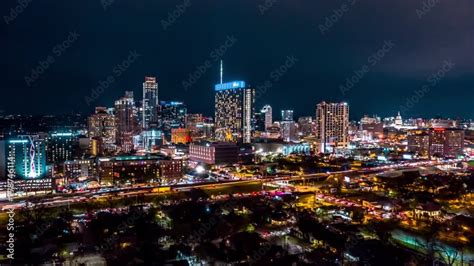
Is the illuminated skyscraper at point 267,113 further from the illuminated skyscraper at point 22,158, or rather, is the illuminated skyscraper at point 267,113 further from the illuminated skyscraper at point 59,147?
the illuminated skyscraper at point 22,158

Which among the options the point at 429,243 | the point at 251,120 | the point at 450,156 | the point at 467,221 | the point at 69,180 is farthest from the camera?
the point at 251,120

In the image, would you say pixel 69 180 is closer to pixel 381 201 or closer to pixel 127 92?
pixel 381 201

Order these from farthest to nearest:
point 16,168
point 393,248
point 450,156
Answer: point 450,156, point 16,168, point 393,248

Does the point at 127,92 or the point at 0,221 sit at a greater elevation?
the point at 127,92

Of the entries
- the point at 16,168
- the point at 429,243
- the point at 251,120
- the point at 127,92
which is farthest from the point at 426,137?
the point at 127,92

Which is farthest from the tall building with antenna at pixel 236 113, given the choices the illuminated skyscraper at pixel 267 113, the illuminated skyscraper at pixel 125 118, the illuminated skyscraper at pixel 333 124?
the illuminated skyscraper at pixel 267 113

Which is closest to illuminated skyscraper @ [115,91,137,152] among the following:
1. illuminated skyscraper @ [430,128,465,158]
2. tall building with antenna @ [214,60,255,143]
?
tall building with antenna @ [214,60,255,143]
